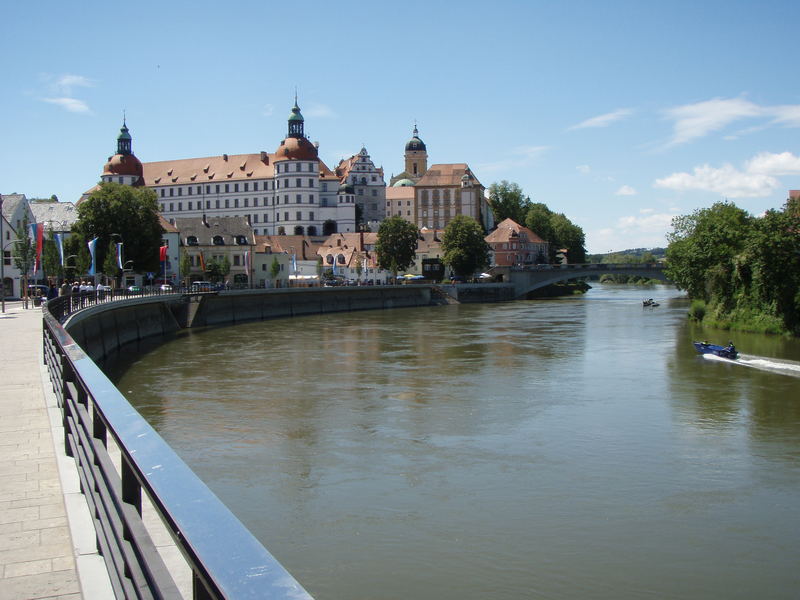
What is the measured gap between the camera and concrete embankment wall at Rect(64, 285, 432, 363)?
123 feet

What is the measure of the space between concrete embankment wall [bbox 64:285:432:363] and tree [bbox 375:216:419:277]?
38.5ft

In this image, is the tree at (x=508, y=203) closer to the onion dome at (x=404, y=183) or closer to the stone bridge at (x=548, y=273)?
the onion dome at (x=404, y=183)

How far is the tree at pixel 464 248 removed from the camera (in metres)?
111

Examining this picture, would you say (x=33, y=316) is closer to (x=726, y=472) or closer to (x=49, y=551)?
(x=726, y=472)

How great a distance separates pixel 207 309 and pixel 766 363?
42.7 meters

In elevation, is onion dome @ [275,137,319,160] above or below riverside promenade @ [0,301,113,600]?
above

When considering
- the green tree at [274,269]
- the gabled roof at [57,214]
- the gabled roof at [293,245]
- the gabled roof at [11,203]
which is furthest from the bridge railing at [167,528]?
the gabled roof at [293,245]

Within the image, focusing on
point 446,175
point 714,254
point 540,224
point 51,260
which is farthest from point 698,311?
point 446,175

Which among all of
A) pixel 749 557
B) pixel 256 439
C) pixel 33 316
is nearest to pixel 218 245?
pixel 33 316

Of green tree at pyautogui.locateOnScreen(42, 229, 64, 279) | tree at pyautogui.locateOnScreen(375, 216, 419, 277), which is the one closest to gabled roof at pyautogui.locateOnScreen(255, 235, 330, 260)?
tree at pyautogui.locateOnScreen(375, 216, 419, 277)

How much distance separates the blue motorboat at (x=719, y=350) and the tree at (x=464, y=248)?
71654 mm

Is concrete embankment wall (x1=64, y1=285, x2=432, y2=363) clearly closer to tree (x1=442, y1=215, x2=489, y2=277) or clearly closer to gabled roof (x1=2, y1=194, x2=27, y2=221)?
tree (x1=442, y1=215, x2=489, y2=277)

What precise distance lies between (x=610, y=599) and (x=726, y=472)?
713 centimetres

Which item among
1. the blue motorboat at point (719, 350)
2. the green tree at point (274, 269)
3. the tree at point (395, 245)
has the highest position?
the tree at point (395, 245)
